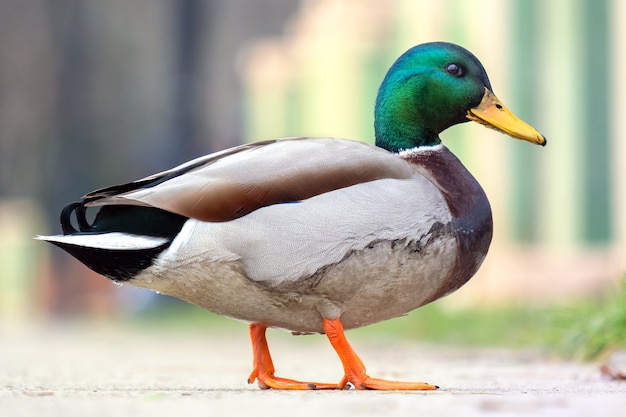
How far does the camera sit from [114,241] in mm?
4598

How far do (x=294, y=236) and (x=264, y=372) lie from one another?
0.71 m

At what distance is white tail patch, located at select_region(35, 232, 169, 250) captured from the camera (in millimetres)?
4594

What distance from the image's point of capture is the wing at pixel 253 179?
458 cm

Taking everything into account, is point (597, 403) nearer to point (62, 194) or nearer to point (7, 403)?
point (7, 403)

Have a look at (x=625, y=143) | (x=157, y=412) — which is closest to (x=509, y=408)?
(x=157, y=412)

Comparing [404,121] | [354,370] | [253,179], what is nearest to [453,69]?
[404,121]

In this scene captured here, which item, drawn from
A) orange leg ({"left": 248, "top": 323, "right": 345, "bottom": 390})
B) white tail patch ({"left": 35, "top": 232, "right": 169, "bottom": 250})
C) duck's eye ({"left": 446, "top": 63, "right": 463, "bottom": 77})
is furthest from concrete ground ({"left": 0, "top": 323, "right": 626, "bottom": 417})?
duck's eye ({"left": 446, "top": 63, "right": 463, "bottom": 77})

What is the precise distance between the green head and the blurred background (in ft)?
9.28

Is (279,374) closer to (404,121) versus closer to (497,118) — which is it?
(404,121)

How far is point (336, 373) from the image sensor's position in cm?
666

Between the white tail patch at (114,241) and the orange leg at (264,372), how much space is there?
70cm

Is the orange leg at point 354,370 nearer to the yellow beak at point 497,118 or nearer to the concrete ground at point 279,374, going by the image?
the concrete ground at point 279,374

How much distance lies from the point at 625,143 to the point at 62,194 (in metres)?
11.0

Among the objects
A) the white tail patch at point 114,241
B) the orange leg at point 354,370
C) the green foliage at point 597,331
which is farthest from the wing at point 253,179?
the green foliage at point 597,331
